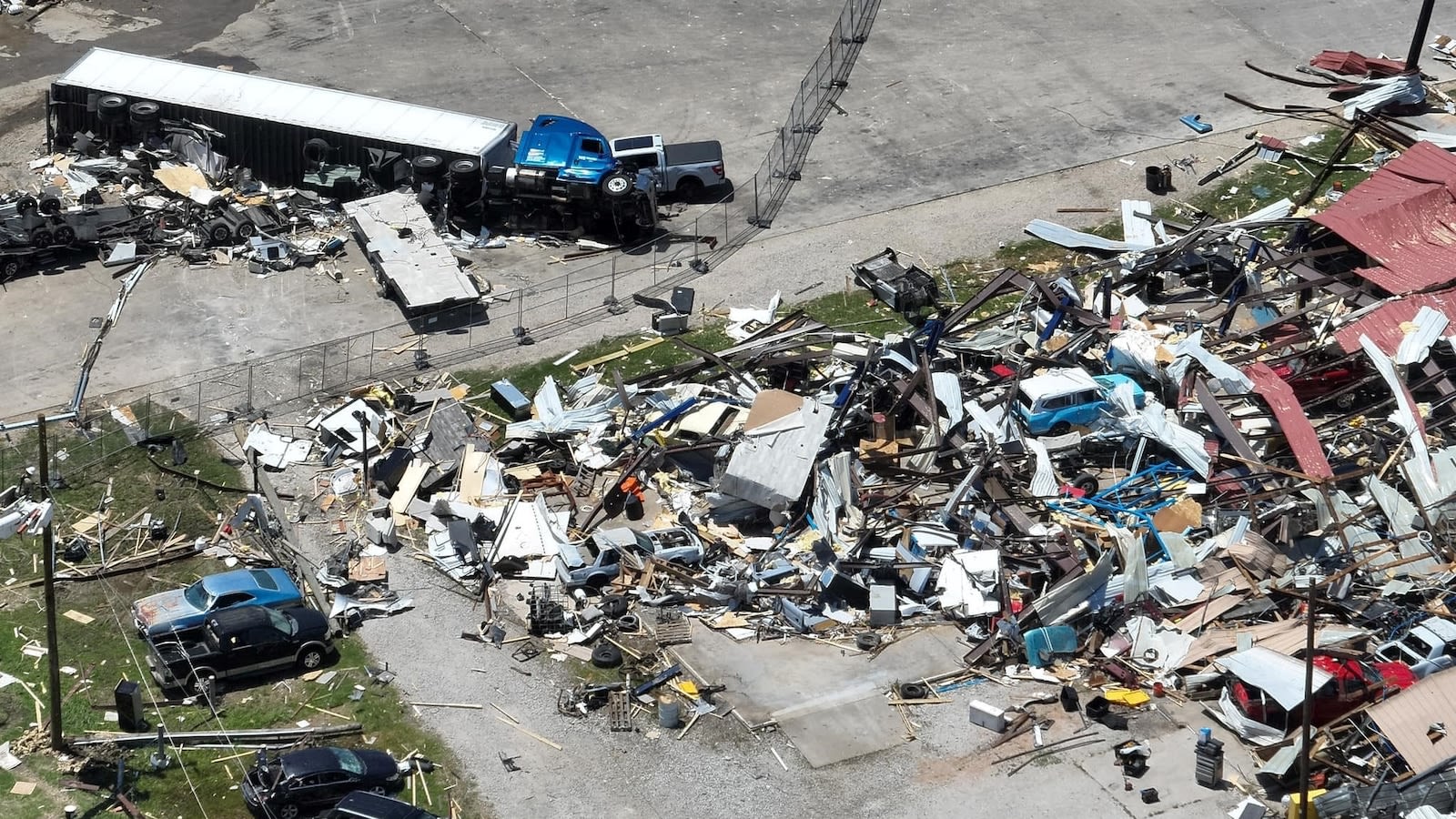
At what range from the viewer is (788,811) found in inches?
989

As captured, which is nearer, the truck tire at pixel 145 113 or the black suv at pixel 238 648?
the black suv at pixel 238 648

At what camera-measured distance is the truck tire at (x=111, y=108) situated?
43312 mm

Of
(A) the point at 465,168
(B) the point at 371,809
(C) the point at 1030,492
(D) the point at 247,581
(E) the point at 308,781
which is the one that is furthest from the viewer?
(A) the point at 465,168

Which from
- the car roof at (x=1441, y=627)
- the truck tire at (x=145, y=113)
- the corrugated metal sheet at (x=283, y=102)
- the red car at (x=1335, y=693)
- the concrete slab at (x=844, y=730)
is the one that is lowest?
the concrete slab at (x=844, y=730)

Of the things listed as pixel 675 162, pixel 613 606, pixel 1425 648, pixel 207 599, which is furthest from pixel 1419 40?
pixel 207 599

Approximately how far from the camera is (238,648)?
26.7 metres

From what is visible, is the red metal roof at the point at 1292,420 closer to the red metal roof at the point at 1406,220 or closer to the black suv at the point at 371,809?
the red metal roof at the point at 1406,220

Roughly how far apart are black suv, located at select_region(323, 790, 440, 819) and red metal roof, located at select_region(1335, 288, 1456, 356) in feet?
73.1

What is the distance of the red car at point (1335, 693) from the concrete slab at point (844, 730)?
5.85 meters

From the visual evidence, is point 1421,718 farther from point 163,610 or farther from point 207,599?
point 163,610

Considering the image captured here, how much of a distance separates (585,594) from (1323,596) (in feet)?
44.9

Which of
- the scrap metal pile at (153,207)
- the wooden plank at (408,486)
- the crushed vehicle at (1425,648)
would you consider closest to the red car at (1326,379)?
the crushed vehicle at (1425,648)

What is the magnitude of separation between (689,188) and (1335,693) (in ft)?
77.5

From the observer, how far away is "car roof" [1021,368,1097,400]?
33.1 m
